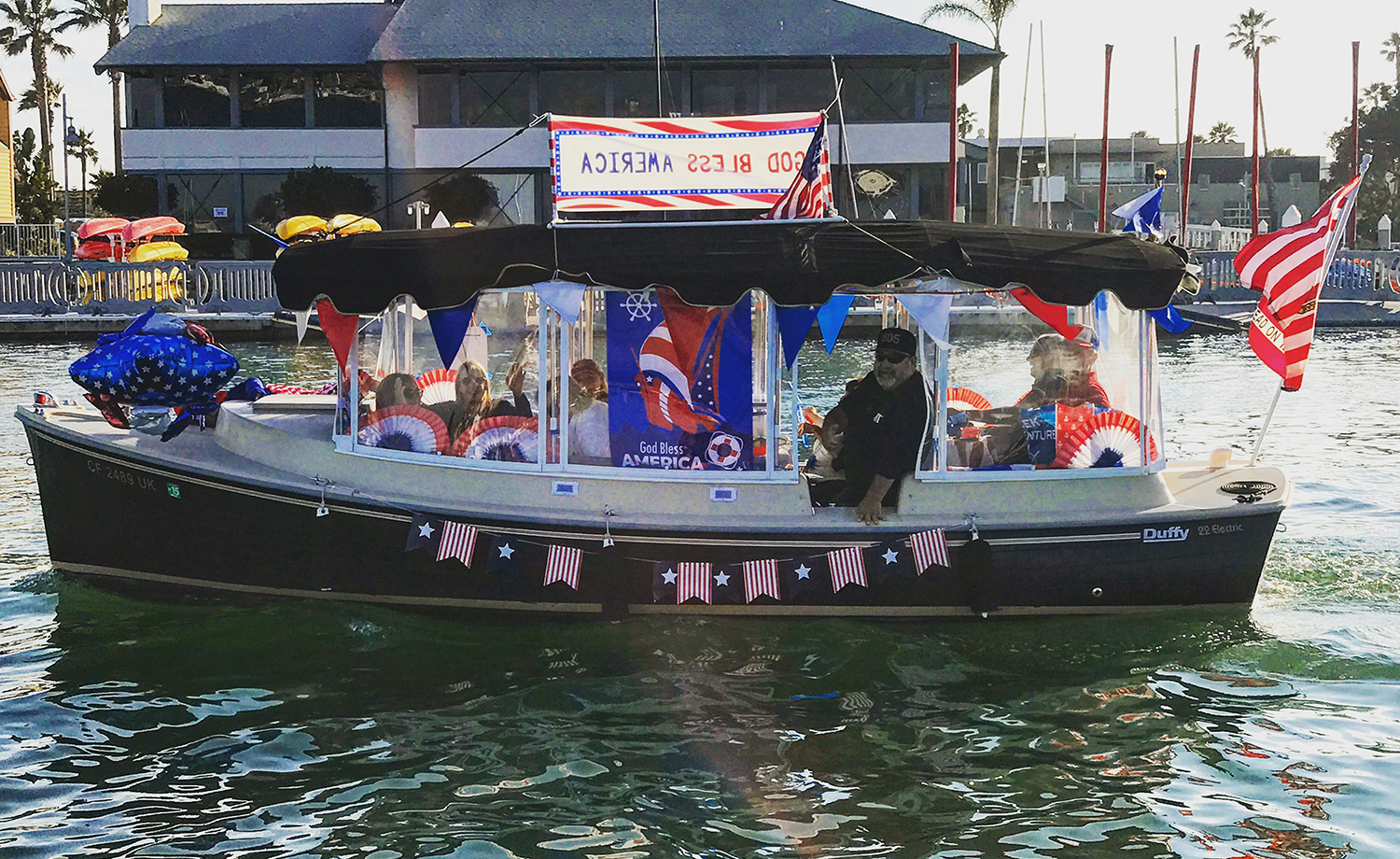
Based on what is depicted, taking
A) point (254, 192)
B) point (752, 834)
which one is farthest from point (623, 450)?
point (254, 192)

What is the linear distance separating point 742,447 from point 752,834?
3148mm

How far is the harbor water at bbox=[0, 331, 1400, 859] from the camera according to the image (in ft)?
23.0

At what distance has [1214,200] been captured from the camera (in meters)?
64.8

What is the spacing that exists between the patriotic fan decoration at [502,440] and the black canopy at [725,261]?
93 centimetres

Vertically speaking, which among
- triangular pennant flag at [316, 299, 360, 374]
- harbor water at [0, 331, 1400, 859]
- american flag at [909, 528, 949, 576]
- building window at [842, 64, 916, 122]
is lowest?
harbor water at [0, 331, 1400, 859]

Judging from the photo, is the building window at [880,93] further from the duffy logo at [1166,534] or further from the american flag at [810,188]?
the duffy logo at [1166,534]

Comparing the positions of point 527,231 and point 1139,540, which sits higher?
point 527,231

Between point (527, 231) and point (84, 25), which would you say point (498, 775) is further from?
point (84, 25)

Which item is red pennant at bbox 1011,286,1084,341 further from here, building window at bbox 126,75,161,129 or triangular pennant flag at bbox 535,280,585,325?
building window at bbox 126,75,161,129

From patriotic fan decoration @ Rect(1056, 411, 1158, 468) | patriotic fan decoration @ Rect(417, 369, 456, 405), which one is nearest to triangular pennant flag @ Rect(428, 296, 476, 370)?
patriotic fan decoration @ Rect(417, 369, 456, 405)

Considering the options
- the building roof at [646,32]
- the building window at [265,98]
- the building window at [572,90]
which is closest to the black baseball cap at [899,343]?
the building roof at [646,32]

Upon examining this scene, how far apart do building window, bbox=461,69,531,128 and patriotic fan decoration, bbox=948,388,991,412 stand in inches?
1418

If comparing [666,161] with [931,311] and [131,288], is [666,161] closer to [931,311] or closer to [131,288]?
[931,311]

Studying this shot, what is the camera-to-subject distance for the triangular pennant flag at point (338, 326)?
9.52 meters
